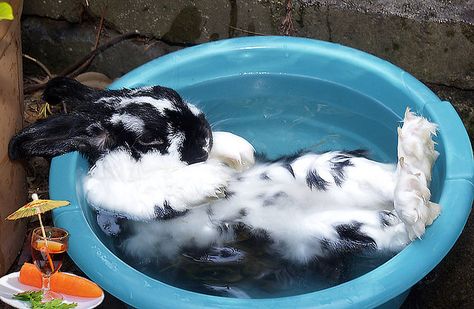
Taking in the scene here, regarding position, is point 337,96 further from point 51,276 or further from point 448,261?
point 51,276

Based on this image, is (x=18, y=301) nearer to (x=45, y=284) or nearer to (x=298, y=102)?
(x=45, y=284)

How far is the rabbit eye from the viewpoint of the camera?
6.47 ft

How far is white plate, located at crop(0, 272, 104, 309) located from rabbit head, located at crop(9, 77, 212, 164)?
0.45 meters

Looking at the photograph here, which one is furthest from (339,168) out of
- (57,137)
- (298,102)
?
(57,137)

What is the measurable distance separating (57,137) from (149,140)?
244 mm

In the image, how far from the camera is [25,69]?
309 cm

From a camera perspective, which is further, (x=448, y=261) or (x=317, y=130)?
(x=317, y=130)

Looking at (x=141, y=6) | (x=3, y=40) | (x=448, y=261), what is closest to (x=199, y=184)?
(x=3, y=40)

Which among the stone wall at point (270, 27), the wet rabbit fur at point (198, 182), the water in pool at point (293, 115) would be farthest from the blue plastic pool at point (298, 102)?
the stone wall at point (270, 27)

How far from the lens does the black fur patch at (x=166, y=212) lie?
1963 millimetres

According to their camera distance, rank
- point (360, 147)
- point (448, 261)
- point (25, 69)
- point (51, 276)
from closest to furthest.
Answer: point (51, 276), point (448, 261), point (360, 147), point (25, 69)

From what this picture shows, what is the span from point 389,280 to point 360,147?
0.83 meters

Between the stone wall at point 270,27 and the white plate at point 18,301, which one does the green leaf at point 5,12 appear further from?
the stone wall at point 270,27

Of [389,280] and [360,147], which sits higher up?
[389,280]
